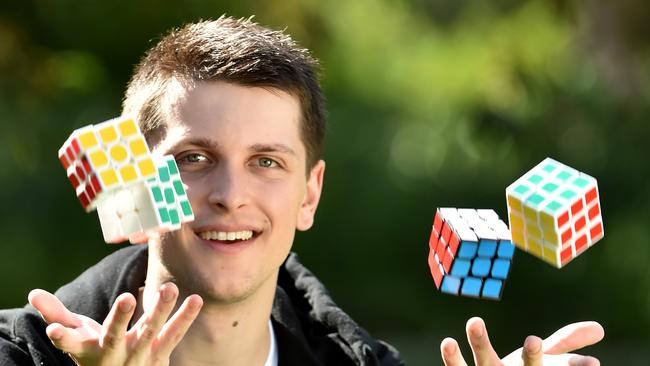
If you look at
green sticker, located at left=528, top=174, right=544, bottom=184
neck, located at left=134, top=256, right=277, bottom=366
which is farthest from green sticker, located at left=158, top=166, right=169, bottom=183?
green sticker, located at left=528, top=174, right=544, bottom=184

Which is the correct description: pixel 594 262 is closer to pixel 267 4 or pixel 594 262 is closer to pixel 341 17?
pixel 267 4

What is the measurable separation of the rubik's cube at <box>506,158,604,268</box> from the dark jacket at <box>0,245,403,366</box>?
1.00 meters

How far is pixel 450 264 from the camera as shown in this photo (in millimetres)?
2947

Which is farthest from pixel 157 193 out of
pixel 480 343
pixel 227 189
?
pixel 480 343

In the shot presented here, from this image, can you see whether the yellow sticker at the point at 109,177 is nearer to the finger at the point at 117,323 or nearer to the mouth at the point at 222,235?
the finger at the point at 117,323

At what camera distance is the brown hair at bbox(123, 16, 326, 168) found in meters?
3.34

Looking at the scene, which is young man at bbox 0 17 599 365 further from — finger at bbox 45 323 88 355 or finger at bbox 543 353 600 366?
finger at bbox 45 323 88 355

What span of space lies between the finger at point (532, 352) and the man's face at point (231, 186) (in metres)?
0.92

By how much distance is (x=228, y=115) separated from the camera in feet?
10.5

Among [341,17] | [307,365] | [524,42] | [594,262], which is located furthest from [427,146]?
[307,365]

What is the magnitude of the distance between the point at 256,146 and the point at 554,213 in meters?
0.94

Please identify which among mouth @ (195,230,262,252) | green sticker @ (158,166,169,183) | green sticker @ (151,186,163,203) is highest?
green sticker @ (158,166,169,183)

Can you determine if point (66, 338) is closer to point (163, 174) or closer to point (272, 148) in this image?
point (163, 174)

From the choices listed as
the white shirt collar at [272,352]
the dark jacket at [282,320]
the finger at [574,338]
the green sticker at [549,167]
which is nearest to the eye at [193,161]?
the dark jacket at [282,320]
